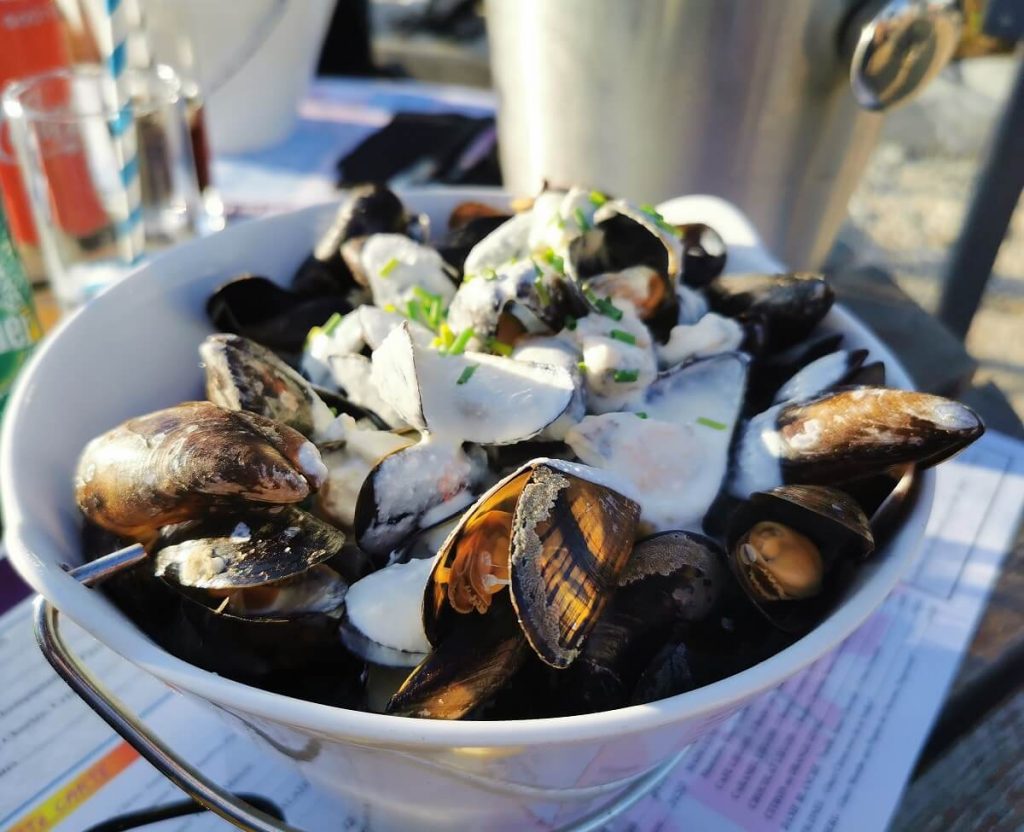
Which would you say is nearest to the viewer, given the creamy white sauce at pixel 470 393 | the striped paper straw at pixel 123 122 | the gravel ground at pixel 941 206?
the creamy white sauce at pixel 470 393

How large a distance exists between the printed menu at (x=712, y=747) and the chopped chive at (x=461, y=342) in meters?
0.21

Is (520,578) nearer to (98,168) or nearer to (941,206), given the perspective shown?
(98,168)

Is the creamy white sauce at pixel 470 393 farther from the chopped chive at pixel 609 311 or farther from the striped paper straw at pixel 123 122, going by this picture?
the striped paper straw at pixel 123 122

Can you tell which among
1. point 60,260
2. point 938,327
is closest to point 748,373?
point 938,327

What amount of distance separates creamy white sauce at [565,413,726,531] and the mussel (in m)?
0.03

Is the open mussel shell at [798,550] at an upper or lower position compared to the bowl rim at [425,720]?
lower

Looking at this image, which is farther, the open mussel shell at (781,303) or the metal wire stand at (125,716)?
the open mussel shell at (781,303)

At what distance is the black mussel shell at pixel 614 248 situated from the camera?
1.63ft

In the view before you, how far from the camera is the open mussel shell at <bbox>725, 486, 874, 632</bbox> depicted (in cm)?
36

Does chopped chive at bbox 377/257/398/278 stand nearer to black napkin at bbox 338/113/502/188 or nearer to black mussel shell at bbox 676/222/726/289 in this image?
black mussel shell at bbox 676/222/726/289

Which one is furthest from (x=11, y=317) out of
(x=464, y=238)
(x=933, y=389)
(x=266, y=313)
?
(x=933, y=389)

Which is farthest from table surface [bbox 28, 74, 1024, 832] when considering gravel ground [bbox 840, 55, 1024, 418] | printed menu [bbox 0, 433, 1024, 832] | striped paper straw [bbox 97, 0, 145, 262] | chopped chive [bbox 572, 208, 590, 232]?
gravel ground [bbox 840, 55, 1024, 418]

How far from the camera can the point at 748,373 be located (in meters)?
0.47

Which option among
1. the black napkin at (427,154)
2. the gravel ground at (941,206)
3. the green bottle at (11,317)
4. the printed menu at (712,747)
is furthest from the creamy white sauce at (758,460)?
the gravel ground at (941,206)
